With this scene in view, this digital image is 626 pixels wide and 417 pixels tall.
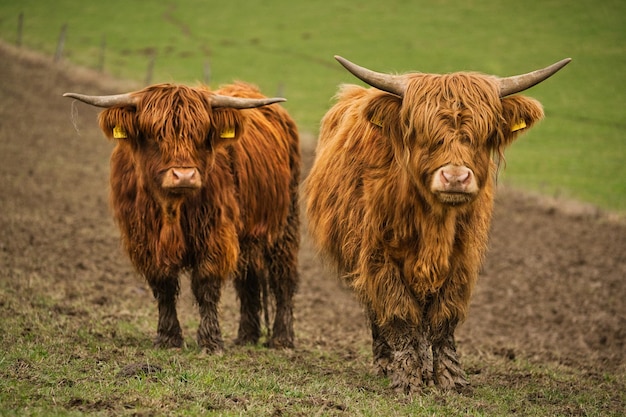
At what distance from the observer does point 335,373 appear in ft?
20.6

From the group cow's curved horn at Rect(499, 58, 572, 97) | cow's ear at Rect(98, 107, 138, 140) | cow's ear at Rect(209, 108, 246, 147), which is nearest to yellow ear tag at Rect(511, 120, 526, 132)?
cow's curved horn at Rect(499, 58, 572, 97)

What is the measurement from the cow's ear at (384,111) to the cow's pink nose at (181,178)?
52.0 inches

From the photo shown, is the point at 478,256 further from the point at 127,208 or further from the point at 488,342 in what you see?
the point at 488,342

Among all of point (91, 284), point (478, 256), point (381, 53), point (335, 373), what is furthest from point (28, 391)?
point (381, 53)

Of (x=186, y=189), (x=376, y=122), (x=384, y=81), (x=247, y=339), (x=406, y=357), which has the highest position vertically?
(x=384, y=81)

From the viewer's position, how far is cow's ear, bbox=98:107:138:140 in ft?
20.9

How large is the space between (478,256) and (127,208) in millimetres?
2708

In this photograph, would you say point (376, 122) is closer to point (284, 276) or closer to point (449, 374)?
point (449, 374)

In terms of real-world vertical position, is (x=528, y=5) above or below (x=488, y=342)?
above

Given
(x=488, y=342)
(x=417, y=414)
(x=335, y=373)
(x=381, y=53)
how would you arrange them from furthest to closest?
(x=381, y=53) < (x=488, y=342) < (x=335, y=373) < (x=417, y=414)

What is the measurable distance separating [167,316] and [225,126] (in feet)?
5.22

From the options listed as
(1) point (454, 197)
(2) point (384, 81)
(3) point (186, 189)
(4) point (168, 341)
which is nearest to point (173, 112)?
(3) point (186, 189)

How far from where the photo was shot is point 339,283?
7.26 m

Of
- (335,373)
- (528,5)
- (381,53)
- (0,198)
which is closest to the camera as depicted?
(335,373)
